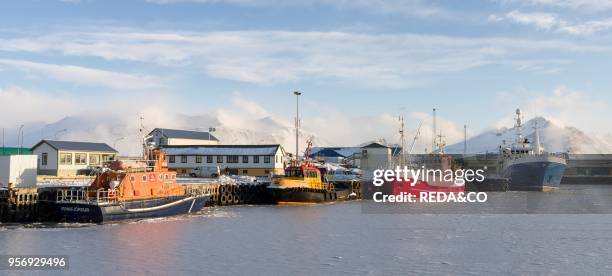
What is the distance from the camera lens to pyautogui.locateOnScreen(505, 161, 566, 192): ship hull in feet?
310

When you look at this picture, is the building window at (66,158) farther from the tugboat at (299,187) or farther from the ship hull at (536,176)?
the ship hull at (536,176)

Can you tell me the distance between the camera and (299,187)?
59.9 meters

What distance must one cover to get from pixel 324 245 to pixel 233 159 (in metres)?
55.4

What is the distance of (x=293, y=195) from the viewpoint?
59.2 m

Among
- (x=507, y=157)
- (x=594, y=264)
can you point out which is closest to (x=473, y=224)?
(x=594, y=264)

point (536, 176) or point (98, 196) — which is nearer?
point (98, 196)

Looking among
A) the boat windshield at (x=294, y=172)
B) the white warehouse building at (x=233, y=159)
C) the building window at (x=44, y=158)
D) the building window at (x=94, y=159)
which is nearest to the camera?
the boat windshield at (x=294, y=172)

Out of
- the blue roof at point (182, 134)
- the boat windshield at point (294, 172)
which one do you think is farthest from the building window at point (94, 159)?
the boat windshield at point (294, 172)

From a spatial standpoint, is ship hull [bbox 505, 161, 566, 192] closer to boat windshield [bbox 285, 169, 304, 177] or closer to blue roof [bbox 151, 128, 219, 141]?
boat windshield [bbox 285, 169, 304, 177]

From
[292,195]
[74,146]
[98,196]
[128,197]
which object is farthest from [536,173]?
[98,196]

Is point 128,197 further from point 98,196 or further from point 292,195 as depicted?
point 292,195

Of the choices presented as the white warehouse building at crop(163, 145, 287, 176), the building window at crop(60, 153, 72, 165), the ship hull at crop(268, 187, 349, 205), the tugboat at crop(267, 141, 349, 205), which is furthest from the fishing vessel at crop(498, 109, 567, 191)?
the building window at crop(60, 153, 72, 165)

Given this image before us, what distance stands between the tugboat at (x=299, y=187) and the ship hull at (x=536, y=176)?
44.6 metres

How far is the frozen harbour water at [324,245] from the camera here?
2597cm
